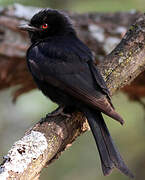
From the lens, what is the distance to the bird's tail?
3.52m

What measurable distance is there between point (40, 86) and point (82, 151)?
363cm

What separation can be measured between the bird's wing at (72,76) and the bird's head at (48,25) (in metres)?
0.41

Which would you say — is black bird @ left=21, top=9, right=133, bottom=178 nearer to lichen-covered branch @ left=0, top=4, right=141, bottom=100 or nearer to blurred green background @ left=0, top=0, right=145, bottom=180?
lichen-covered branch @ left=0, top=4, right=141, bottom=100

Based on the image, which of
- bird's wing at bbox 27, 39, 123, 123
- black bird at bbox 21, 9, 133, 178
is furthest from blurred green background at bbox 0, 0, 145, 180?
bird's wing at bbox 27, 39, 123, 123

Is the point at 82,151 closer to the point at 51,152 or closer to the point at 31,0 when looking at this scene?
the point at 31,0

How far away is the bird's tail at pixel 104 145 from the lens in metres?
3.52

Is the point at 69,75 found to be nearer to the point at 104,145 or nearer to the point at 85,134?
the point at 104,145

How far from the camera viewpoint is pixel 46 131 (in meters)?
3.56

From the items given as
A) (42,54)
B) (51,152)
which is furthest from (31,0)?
(51,152)

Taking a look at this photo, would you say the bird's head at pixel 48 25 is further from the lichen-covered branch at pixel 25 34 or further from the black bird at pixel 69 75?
the lichen-covered branch at pixel 25 34

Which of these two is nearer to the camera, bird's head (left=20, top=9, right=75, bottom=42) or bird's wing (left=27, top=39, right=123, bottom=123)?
bird's wing (left=27, top=39, right=123, bottom=123)

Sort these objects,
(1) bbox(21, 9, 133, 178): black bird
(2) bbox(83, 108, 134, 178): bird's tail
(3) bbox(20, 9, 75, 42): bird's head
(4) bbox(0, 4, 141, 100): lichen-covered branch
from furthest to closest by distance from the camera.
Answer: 1. (4) bbox(0, 4, 141, 100): lichen-covered branch
2. (3) bbox(20, 9, 75, 42): bird's head
3. (1) bbox(21, 9, 133, 178): black bird
4. (2) bbox(83, 108, 134, 178): bird's tail

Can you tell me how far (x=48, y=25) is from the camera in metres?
4.85

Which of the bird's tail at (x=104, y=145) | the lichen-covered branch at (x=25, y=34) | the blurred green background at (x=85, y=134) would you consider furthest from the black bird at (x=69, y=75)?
the blurred green background at (x=85, y=134)
